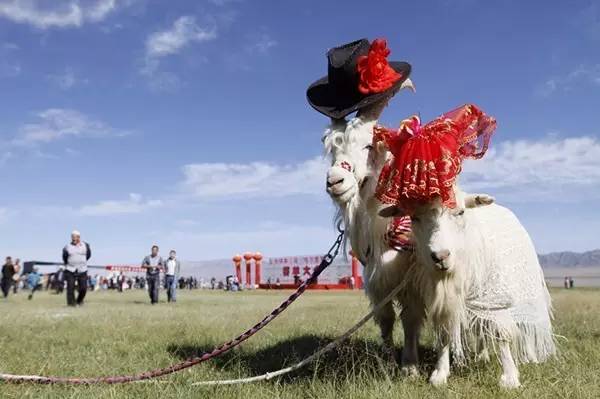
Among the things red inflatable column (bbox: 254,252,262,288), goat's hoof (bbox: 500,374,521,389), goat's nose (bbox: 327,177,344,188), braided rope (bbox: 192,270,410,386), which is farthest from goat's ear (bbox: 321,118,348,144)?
red inflatable column (bbox: 254,252,262,288)

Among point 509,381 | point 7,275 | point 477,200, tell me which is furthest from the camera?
point 7,275

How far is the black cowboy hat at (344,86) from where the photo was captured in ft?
15.0

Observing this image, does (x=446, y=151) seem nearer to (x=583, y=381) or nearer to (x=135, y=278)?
(x=583, y=381)

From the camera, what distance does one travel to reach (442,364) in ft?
13.9

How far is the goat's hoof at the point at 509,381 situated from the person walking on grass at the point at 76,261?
41.4 ft

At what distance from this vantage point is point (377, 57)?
456 centimetres

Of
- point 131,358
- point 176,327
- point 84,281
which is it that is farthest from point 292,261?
point 131,358

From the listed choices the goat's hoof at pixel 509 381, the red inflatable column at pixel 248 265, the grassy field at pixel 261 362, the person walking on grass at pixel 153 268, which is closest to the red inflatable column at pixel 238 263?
the red inflatable column at pixel 248 265

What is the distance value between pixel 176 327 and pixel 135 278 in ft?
153

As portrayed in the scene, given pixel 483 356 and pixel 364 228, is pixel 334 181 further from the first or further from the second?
pixel 483 356

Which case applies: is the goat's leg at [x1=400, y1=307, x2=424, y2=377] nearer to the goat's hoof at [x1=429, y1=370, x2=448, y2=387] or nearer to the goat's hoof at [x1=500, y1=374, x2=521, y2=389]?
the goat's hoof at [x1=429, y1=370, x2=448, y2=387]

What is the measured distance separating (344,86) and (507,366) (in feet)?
8.15

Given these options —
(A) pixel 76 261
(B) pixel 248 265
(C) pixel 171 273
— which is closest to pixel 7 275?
(C) pixel 171 273

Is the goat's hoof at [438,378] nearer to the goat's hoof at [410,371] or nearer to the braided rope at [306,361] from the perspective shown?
the goat's hoof at [410,371]
